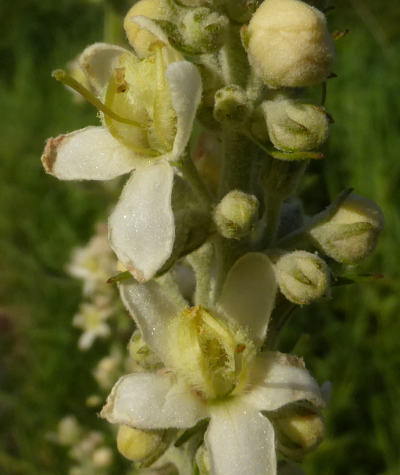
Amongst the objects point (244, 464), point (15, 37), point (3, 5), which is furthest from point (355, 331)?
point (3, 5)

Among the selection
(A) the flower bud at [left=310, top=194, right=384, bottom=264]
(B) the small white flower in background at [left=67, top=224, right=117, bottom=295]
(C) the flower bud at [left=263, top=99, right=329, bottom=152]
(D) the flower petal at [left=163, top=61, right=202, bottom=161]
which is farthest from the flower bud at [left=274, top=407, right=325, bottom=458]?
(B) the small white flower in background at [left=67, top=224, right=117, bottom=295]

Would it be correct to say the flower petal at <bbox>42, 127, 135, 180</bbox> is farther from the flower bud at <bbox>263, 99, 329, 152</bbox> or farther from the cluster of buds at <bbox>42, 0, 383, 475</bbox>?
the flower bud at <bbox>263, 99, 329, 152</bbox>

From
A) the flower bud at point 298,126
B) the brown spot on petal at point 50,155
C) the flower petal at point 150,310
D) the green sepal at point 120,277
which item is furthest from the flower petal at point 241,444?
the brown spot on petal at point 50,155

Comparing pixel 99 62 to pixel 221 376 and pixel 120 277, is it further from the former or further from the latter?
pixel 221 376

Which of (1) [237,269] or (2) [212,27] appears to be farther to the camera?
(1) [237,269]

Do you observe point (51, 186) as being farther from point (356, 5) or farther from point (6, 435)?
point (356, 5)
